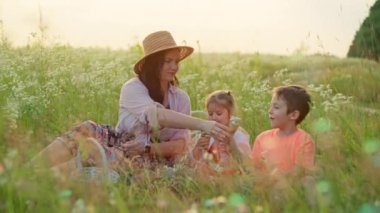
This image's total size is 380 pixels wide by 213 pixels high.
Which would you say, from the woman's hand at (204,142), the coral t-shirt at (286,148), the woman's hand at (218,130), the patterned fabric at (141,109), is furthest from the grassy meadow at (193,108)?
the woman's hand at (204,142)

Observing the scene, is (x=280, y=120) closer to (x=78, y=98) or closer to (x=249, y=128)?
(x=249, y=128)

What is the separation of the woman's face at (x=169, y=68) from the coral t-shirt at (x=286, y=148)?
84cm

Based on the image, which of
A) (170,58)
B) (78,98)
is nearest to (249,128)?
(170,58)

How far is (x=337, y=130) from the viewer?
5.06 meters

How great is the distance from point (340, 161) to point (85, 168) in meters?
1.70

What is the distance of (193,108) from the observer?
686cm

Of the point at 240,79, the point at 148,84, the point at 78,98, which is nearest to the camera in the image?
the point at 148,84

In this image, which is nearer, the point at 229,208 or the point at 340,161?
the point at 229,208

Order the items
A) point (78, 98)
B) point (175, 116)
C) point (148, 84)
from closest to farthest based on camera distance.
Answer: point (175, 116) → point (148, 84) → point (78, 98)

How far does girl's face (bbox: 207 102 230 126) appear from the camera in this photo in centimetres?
503

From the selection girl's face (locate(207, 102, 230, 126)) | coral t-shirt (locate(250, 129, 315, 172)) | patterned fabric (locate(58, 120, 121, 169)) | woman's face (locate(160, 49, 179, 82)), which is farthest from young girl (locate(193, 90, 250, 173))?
patterned fabric (locate(58, 120, 121, 169))

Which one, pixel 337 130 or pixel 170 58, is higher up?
pixel 170 58

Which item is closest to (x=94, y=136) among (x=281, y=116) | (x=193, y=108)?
(x=281, y=116)

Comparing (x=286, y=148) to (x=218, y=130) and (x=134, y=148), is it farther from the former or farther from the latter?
(x=134, y=148)
